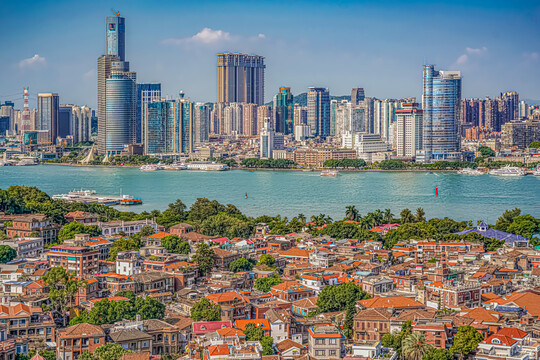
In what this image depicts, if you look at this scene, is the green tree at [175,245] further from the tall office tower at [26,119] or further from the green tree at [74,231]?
the tall office tower at [26,119]

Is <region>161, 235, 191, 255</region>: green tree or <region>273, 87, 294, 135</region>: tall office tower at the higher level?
<region>273, 87, 294, 135</region>: tall office tower

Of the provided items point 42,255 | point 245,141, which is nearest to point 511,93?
point 245,141

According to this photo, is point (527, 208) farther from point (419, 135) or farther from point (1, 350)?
point (419, 135)

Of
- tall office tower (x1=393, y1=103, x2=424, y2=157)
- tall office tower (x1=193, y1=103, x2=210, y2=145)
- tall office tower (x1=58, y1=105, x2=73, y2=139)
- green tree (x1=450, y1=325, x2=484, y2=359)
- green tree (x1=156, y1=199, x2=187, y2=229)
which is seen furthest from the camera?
tall office tower (x1=58, y1=105, x2=73, y2=139)

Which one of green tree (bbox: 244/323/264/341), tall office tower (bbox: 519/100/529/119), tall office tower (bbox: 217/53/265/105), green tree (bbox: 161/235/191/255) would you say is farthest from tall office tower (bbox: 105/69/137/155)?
green tree (bbox: 244/323/264/341)

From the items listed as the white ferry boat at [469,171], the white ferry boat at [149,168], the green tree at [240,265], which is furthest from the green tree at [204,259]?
the white ferry boat at [149,168]

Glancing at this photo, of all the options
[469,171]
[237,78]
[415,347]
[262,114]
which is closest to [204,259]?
[415,347]

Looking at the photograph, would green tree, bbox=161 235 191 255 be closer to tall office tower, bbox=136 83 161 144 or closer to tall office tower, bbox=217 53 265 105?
tall office tower, bbox=136 83 161 144
